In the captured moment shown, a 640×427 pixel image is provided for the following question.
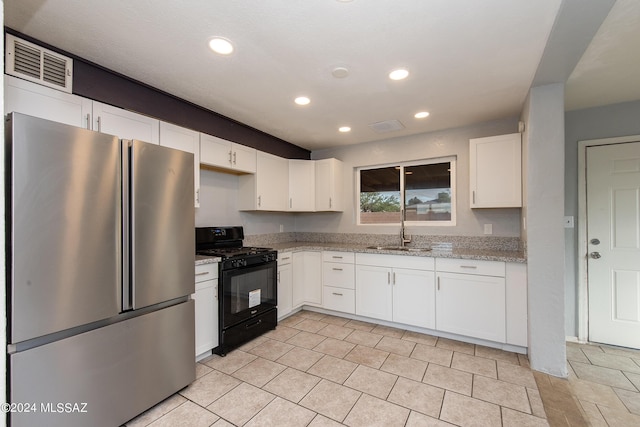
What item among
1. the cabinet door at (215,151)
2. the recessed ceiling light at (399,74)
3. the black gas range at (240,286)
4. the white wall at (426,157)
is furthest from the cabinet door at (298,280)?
the recessed ceiling light at (399,74)

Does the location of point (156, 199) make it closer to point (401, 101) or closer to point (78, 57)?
point (78, 57)

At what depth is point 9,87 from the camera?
1.66 meters

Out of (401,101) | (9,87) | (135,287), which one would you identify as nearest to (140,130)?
(9,87)

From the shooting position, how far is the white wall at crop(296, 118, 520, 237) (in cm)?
317

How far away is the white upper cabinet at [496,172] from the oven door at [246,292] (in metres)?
2.36

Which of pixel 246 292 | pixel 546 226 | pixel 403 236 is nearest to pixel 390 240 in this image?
pixel 403 236

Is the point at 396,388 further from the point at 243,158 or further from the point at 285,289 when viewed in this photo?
the point at 243,158

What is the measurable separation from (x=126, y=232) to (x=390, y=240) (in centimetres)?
301

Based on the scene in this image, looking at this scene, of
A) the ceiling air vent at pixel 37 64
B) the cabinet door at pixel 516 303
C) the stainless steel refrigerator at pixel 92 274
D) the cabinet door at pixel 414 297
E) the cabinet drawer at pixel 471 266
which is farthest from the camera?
the cabinet door at pixel 414 297

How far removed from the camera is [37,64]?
1.76 meters

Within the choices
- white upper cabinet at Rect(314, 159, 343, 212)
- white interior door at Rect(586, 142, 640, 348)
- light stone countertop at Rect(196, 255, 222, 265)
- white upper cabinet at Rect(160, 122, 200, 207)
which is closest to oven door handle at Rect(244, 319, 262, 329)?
light stone countertop at Rect(196, 255, 222, 265)

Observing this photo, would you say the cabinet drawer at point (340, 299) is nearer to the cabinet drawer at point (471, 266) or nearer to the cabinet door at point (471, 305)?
the cabinet door at point (471, 305)

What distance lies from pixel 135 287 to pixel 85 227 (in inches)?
18.0

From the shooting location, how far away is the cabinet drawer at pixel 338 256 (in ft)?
11.2
